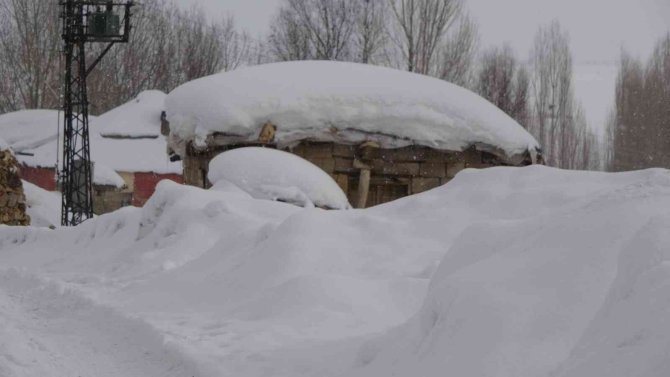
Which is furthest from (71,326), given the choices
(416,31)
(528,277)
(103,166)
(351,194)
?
(416,31)

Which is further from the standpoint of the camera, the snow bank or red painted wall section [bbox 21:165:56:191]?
red painted wall section [bbox 21:165:56:191]

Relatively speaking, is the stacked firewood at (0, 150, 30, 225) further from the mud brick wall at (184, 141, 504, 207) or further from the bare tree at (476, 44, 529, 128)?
the bare tree at (476, 44, 529, 128)

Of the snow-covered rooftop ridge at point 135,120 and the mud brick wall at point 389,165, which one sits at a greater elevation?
the snow-covered rooftop ridge at point 135,120

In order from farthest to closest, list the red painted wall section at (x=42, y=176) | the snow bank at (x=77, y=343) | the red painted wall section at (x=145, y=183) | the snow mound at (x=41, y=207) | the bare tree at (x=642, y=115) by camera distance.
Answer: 1. the bare tree at (x=642, y=115)
2. the red painted wall section at (x=42, y=176)
3. the red painted wall section at (x=145, y=183)
4. the snow mound at (x=41, y=207)
5. the snow bank at (x=77, y=343)

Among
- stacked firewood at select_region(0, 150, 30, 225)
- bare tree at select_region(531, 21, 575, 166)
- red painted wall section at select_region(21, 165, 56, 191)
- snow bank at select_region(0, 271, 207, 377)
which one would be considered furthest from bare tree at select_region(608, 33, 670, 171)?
snow bank at select_region(0, 271, 207, 377)

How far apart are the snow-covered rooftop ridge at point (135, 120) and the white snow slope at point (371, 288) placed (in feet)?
79.7

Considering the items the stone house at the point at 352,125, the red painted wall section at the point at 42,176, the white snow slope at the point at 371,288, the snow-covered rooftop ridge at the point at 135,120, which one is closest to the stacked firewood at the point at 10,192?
the stone house at the point at 352,125

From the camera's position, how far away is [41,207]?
27.1 meters

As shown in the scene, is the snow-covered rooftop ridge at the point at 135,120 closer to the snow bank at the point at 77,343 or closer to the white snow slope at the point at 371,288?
the white snow slope at the point at 371,288

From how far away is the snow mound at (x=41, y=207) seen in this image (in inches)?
1037

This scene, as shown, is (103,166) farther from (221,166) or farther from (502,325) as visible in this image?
(502,325)

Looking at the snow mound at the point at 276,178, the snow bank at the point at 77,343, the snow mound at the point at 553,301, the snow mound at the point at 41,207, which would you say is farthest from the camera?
the snow mound at the point at 41,207

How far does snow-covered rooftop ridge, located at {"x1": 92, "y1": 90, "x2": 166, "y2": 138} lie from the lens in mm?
36031

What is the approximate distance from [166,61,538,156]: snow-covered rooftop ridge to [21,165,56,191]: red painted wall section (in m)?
20.9
